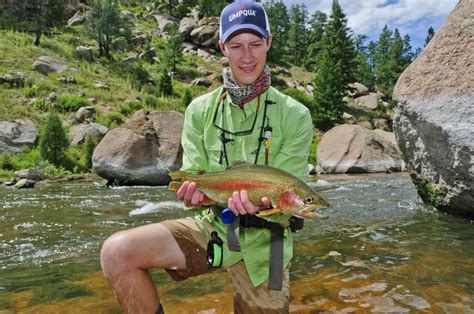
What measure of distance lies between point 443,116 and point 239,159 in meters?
6.75

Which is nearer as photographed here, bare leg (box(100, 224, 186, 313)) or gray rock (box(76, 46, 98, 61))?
bare leg (box(100, 224, 186, 313))

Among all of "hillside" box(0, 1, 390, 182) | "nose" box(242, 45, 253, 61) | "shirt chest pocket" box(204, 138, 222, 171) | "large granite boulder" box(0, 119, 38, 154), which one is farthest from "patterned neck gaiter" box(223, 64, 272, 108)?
"large granite boulder" box(0, 119, 38, 154)

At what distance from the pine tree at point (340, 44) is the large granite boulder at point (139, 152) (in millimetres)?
39285

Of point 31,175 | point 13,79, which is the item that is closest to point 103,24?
point 13,79

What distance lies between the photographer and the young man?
347 cm

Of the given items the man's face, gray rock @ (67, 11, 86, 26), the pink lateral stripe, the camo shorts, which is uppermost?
gray rock @ (67, 11, 86, 26)

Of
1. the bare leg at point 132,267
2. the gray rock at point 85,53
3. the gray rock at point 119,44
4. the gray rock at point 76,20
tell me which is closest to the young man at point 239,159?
the bare leg at point 132,267

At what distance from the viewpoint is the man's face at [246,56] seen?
12.5 feet

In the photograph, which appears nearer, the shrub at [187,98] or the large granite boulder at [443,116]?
the large granite boulder at [443,116]

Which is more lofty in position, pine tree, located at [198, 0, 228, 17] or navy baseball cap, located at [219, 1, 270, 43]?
pine tree, located at [198, 0, 228, 17]

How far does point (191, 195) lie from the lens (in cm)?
352

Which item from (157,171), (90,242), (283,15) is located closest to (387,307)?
(90,242)

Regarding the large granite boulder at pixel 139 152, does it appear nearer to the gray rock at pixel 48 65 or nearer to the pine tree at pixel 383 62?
the gray rock at pixel 48 65

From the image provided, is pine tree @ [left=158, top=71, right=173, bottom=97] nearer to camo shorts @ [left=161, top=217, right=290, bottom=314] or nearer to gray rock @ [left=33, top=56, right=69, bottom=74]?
gray rock @ [left=33, top=56, right=69, bottom=74]
